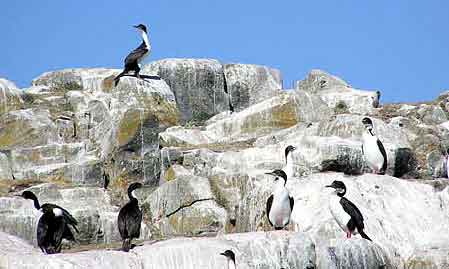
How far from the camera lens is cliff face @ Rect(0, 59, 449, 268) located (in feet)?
58.8

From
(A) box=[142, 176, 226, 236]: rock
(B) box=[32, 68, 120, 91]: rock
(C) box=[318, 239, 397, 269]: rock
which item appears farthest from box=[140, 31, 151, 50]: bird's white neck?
(B) box=[32, 68, 120, 91]: rock

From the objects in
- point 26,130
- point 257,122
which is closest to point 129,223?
point 257,122

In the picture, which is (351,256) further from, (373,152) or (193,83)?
(193,83)

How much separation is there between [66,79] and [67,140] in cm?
639

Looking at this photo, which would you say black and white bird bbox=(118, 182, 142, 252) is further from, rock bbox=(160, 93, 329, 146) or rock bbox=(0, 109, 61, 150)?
rock bbox=(0, 109, 61, 150)

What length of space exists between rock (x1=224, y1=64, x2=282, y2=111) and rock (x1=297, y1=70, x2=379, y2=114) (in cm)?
123

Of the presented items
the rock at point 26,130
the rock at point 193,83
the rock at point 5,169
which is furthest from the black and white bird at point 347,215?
the rock at point 193,83

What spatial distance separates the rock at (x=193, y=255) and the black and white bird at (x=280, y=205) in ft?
2.02

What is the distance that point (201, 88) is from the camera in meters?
36.2

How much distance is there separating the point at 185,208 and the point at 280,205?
303 inches

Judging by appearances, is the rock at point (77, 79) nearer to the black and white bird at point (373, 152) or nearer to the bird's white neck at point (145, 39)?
the bird's white neck at point (145, 39)

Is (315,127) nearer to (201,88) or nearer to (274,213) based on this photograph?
(274,213)

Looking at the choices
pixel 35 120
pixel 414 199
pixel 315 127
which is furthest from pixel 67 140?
pixel 414 199

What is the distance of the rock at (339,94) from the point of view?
109ft
